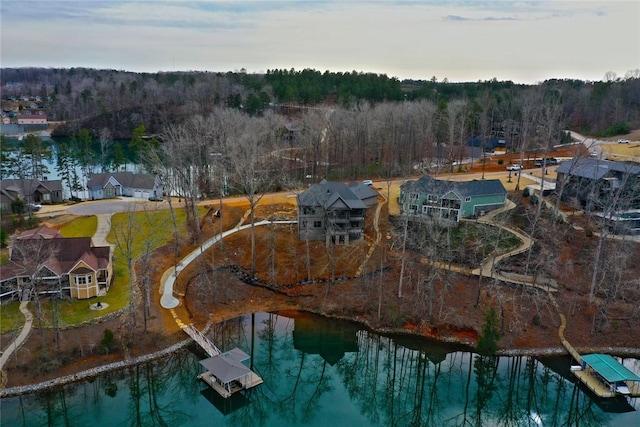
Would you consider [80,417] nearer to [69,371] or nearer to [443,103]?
[69,371]

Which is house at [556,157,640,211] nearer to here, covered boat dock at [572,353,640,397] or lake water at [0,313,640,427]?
covered boat dock at [572,353,640,397]

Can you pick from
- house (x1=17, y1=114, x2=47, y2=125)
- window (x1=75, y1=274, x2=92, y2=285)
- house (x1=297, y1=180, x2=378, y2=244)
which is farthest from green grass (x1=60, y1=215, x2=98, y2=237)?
house (x1=17, y1=114, x2=47, y2=125)

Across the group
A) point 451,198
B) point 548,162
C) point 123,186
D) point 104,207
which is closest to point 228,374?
point 451,198

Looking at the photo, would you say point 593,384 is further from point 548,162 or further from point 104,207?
point 104,207

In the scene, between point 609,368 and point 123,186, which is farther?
point 123,186

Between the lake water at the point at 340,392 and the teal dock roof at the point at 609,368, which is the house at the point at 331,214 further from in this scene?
the teal dock roof at the point at 609,368

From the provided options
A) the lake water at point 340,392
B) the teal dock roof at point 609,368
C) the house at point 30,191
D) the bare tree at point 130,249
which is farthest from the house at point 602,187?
the house at point 30,191
